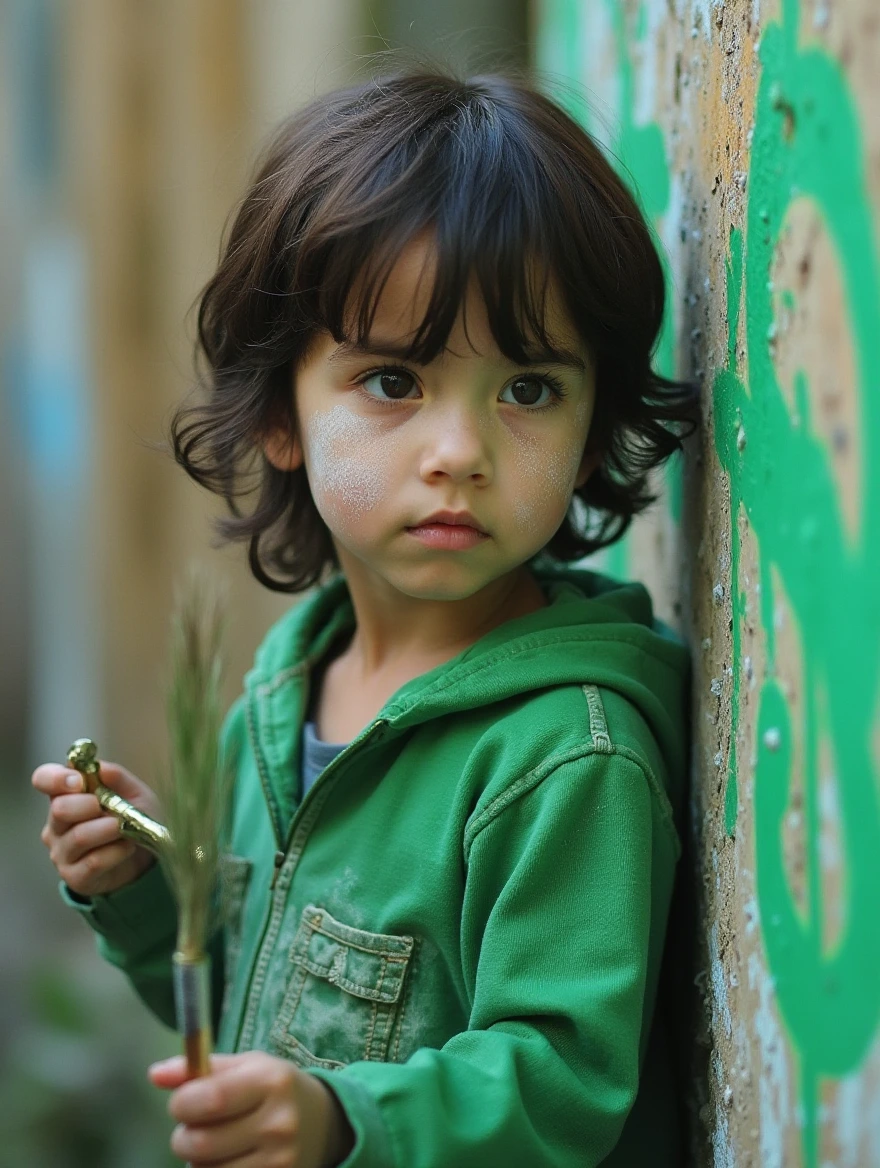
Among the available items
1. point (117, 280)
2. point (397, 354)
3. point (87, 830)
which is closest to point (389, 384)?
point (397, 354)

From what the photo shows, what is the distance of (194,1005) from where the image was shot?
30.8 inches

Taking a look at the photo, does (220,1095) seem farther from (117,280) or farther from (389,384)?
(117,280)

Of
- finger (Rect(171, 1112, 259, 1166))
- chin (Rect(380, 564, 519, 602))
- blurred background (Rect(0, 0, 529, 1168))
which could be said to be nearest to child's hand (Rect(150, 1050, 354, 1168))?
finger (Rect(171, 1112, 259, 1166))

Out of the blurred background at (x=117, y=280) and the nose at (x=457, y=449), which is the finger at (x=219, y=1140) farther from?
the blurred background at (x=117, y=280)

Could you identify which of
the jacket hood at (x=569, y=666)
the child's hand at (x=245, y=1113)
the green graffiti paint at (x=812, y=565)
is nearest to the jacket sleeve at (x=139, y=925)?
the jacket hood at (x=569, y=666)

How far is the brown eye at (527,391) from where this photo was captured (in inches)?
45.1

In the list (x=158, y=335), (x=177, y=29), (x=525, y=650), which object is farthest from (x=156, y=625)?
(x=525, y=650)

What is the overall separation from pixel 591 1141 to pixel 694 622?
0.47 meters

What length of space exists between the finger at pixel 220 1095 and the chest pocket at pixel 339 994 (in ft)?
0.98

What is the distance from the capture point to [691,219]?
4.16 feet

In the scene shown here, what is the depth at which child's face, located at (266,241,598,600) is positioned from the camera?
1.10 m

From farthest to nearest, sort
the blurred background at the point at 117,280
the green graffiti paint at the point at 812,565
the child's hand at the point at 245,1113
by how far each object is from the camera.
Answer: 1. the blurred background at the point at 117,280
2. the child's hand at the point at 245,1113
3. the green graffiti paint at the point at 812,565

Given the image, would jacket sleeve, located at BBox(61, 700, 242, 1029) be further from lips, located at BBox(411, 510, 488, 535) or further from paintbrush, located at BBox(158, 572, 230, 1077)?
paintbrush, located at BBox(158, 572, 230, 1077)

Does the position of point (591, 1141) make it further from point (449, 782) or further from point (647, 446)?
point (647, 446)
